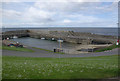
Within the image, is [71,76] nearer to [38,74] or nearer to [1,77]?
[38,74]

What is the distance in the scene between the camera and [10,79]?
21.5ft

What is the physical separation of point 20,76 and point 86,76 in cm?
358

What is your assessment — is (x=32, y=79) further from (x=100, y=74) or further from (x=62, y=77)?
(x=100, y=74)

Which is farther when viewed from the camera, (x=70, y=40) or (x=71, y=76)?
(x=70, y=40)

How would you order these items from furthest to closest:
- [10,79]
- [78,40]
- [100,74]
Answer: [78,40]
[100,74]
[10,79]

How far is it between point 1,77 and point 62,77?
3.22m

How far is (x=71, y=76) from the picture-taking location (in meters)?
7.00

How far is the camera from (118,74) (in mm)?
7617

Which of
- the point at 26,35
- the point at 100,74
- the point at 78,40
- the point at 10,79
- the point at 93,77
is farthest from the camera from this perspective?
the point at 26,35

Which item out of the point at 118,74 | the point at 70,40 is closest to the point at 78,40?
the point at 70,40

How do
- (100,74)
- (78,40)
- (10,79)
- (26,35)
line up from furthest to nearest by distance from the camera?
1. (26,35)
2. (78,40)
3. (100,74)
4. (10,79)

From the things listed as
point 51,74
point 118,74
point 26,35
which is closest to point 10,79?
point 51,74

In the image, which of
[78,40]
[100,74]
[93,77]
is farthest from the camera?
[78,40]

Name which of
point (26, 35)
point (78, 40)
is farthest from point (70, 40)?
point (26, 35)
